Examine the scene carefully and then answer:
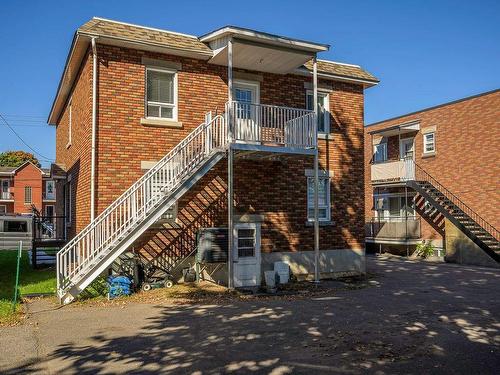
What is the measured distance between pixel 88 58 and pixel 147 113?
2.26 m

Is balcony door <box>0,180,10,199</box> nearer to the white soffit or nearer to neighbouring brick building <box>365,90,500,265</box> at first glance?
neighbouring brick building <box>365,90,500,265</box>

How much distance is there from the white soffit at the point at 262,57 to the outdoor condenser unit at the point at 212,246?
209 inches

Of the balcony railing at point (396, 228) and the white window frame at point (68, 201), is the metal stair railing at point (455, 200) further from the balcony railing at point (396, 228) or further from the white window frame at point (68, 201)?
the white window frame at point (68, 201)

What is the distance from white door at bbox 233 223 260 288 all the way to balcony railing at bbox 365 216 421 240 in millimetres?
13368

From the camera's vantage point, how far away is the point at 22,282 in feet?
47.8

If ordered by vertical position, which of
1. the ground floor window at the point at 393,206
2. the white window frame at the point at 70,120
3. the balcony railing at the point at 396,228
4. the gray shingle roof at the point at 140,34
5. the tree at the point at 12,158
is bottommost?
the balcony railing at the point at 396,228

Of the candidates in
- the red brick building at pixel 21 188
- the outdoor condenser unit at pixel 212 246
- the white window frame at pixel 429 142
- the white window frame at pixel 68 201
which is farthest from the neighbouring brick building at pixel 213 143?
the red brick building at pixel 21 188

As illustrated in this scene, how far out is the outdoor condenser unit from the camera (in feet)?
44.2

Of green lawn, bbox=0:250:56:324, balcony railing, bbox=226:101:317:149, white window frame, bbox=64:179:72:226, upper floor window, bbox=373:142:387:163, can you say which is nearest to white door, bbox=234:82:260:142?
balcony railing, bbox=226:101:317:149

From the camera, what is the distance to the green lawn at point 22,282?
10.5 m

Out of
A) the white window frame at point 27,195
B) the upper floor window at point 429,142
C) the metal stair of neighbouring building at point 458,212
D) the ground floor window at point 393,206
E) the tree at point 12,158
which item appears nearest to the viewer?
the metal stair of neighbouring building at point 458,212

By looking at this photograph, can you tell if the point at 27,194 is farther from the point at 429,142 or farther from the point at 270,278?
the point at 270,278

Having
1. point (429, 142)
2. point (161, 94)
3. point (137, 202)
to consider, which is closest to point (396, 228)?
point (429, 142)

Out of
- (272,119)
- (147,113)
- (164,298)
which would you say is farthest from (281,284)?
(147,113)
